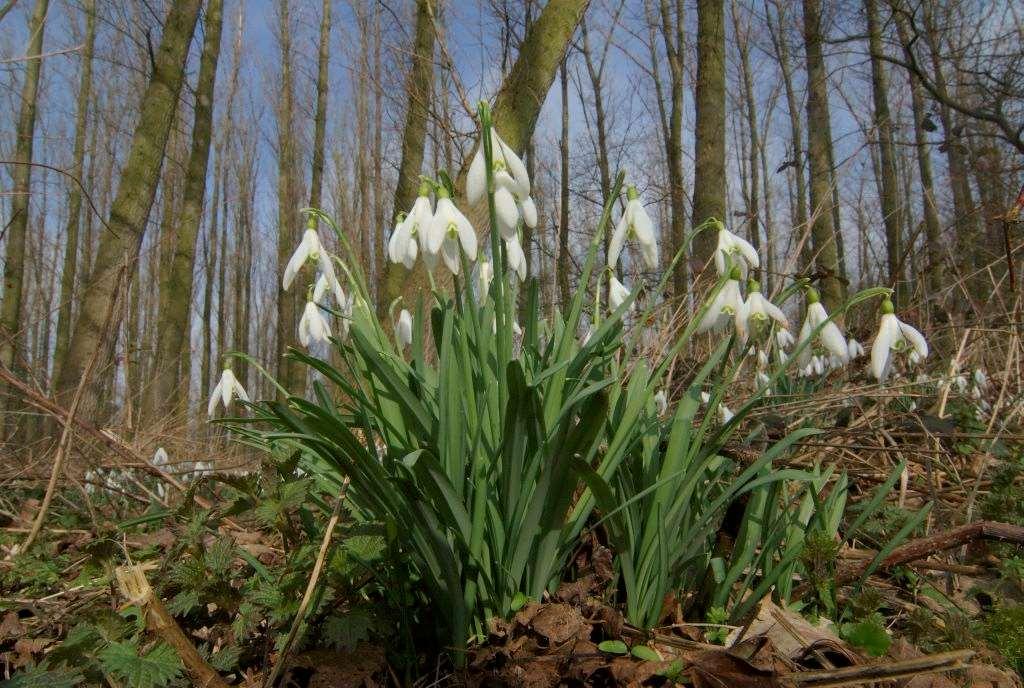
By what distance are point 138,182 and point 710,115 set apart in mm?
6115

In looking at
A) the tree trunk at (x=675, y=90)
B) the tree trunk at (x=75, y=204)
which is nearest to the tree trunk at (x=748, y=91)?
the tree trunk at (x=675, y=90)

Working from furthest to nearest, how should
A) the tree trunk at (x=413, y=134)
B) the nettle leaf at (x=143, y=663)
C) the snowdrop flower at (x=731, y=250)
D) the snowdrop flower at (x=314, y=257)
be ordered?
1. the tree trunk at (x=413, y=134)
2. the snowdrop flower at (x=314, y=257)
3. the snowdrop flower at (x=731, y=250)
4. the nettle leaf at (x=143, y=663)

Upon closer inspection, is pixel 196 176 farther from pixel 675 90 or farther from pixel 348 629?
pixel 348 629

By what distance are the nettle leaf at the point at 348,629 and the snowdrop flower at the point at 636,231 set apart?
0.99m

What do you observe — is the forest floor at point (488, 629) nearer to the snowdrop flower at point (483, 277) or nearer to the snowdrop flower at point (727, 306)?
the snowdrop flower at point (727, 306)

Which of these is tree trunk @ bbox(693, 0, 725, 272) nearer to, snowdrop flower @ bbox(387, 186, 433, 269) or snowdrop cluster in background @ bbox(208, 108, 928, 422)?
snowdrop cluster in background @ bbox(208, 108, 928, 422)

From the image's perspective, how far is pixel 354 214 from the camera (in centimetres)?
1673

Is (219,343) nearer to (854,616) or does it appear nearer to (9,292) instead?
(9,292)

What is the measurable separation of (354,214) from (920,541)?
16.2m

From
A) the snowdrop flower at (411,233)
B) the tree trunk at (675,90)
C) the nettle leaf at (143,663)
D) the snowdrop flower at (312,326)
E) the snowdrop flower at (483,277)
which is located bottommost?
the nettle leaf at (143,663)

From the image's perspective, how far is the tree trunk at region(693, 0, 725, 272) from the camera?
7902 mm

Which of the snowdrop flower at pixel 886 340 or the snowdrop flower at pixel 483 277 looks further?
the snowdrop flower at pixel 483 277

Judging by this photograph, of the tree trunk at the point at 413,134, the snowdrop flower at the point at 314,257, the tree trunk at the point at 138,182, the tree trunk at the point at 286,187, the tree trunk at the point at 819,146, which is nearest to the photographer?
the snowdrop flower at the point at 314,257

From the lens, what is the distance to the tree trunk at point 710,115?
790 centimetres
